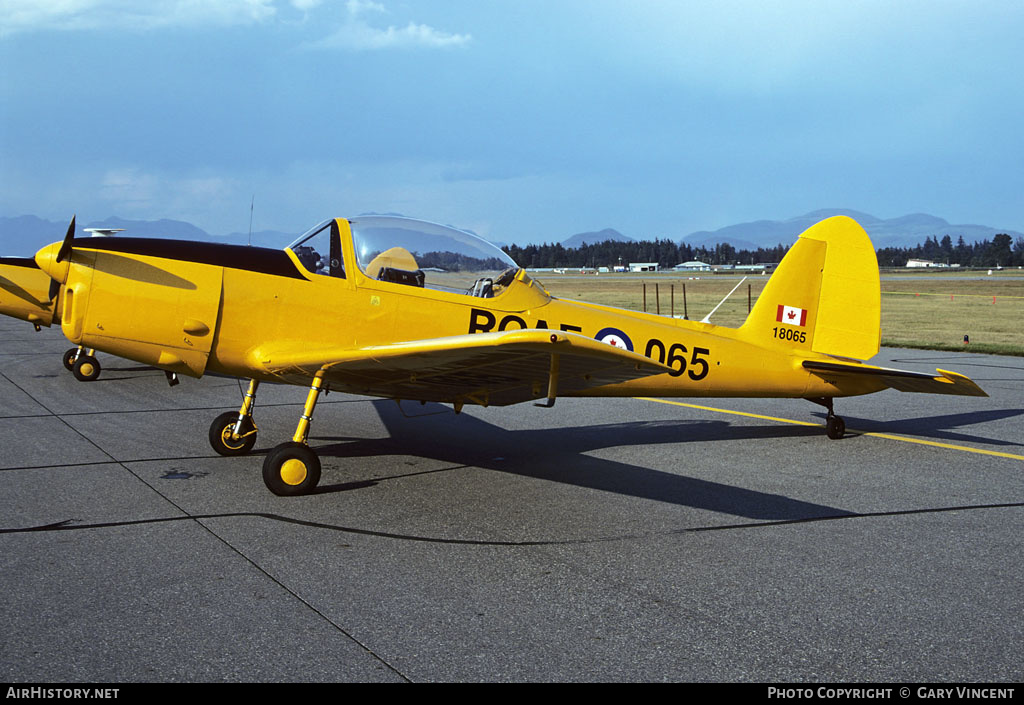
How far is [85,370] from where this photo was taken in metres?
11.7

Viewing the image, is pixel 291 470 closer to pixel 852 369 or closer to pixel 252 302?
pixel 252 302

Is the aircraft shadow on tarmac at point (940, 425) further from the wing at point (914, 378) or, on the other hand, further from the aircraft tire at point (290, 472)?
the aircraft tire at point (290, 472)

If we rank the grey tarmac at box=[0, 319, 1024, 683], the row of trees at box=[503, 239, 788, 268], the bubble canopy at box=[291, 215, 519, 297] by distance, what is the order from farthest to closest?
the row of trees at box=[503, 239, 788, 268] → the bubble canopy at box=[291, 215, 519, 297] → the grey tarmac at box=[0, 319, 1024, 683]

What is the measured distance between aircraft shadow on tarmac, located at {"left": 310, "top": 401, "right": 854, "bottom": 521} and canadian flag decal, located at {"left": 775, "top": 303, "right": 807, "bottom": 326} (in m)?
1.13

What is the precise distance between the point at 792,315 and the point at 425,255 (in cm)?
375

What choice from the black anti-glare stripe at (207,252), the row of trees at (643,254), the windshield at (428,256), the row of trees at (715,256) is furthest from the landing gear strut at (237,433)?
the row of trees at (643,254)

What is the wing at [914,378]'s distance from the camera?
7039mm

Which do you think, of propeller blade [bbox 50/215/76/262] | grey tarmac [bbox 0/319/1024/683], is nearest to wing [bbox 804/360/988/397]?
grey tarmac [bbox 0/319/1024/683]

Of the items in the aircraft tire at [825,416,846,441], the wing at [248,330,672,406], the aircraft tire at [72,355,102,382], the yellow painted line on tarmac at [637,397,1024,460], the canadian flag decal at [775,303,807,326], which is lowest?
the yellow painted line on tarmac at [637,397,1024,460]

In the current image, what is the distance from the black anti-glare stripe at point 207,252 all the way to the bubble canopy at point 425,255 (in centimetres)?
23

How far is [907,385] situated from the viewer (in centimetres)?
743

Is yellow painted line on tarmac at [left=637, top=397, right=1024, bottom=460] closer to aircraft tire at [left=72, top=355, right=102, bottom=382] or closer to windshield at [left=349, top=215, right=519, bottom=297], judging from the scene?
windshield at [left=349, top=215, right=519, bottom=297]

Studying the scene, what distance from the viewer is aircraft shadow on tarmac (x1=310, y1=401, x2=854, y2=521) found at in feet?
18.7
